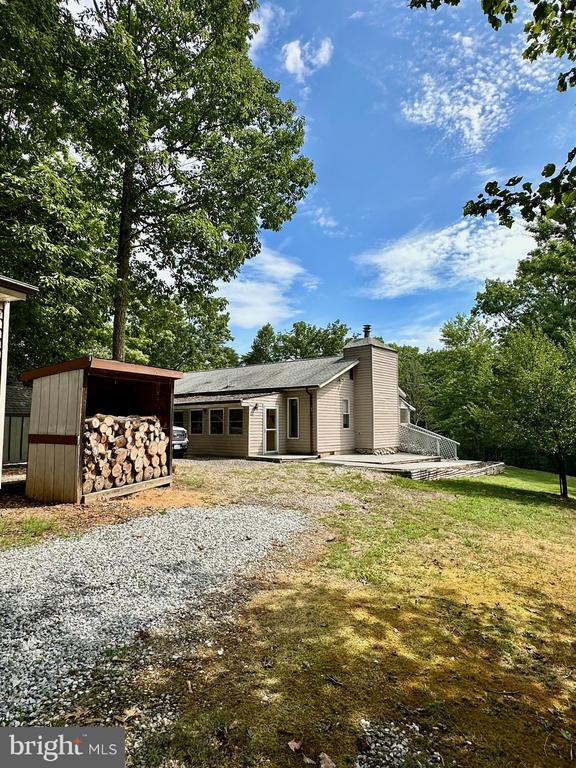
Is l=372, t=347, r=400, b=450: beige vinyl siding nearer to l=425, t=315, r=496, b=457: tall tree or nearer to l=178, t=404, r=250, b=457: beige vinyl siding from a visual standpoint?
l=425, t=315, r=496, b=457: tall tree

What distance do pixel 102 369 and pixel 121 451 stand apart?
1.83m

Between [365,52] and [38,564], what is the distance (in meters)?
9.37

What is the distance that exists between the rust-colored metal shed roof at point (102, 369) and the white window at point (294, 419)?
10014mm

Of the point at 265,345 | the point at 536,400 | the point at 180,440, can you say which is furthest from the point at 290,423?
the point at 265,345

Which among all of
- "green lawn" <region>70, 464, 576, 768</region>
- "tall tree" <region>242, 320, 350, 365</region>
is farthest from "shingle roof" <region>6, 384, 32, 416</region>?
"tall tree" <region>242, 320, 350, 365</region>

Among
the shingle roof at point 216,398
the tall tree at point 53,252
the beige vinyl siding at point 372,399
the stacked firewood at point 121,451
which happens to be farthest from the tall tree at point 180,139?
the beige vinyl siding at point 372,399

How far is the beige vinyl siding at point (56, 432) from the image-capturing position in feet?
25.5

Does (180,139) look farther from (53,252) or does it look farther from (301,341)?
(301,341)

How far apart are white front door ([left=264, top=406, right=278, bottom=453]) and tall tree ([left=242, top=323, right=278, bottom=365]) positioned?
29.9 metres

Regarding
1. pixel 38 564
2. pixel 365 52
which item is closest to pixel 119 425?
pixel 38 564

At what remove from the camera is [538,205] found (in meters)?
2.65

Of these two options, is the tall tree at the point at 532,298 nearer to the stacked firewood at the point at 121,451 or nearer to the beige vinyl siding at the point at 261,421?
the beige vinyl siding at the point at 261,421

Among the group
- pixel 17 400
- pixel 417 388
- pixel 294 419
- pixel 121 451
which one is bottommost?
pixel 121 451

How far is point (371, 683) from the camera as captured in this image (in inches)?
111
